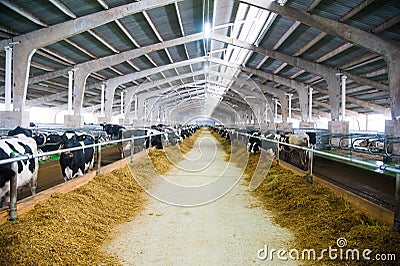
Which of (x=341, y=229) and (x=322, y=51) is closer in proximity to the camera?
(x=341, y=229)

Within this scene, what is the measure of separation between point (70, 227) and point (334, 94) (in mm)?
16673

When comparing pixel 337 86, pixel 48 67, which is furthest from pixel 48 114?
pixel 337 86

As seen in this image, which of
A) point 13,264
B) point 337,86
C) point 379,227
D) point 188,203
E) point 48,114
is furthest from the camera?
point 48,114

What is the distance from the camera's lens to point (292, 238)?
177 inches

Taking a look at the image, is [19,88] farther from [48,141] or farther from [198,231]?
[198,231]

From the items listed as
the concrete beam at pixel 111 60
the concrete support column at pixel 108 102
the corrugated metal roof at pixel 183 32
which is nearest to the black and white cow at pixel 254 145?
the corrugated metal roof at pixel 183 32

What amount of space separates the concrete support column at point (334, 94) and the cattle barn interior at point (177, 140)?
0.22 feet

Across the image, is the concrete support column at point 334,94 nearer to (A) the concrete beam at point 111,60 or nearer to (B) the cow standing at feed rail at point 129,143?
(A) the concrete beam at point 111,60

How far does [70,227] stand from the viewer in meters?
4.24

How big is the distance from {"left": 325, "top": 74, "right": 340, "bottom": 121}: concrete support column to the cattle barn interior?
7 centimetres

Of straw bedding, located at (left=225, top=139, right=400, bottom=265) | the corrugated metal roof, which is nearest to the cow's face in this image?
the corrugated metal roof

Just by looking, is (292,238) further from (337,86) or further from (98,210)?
(337,86)

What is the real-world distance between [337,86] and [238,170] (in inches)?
393

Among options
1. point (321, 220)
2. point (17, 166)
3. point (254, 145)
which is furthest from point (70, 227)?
point (254, 145)
